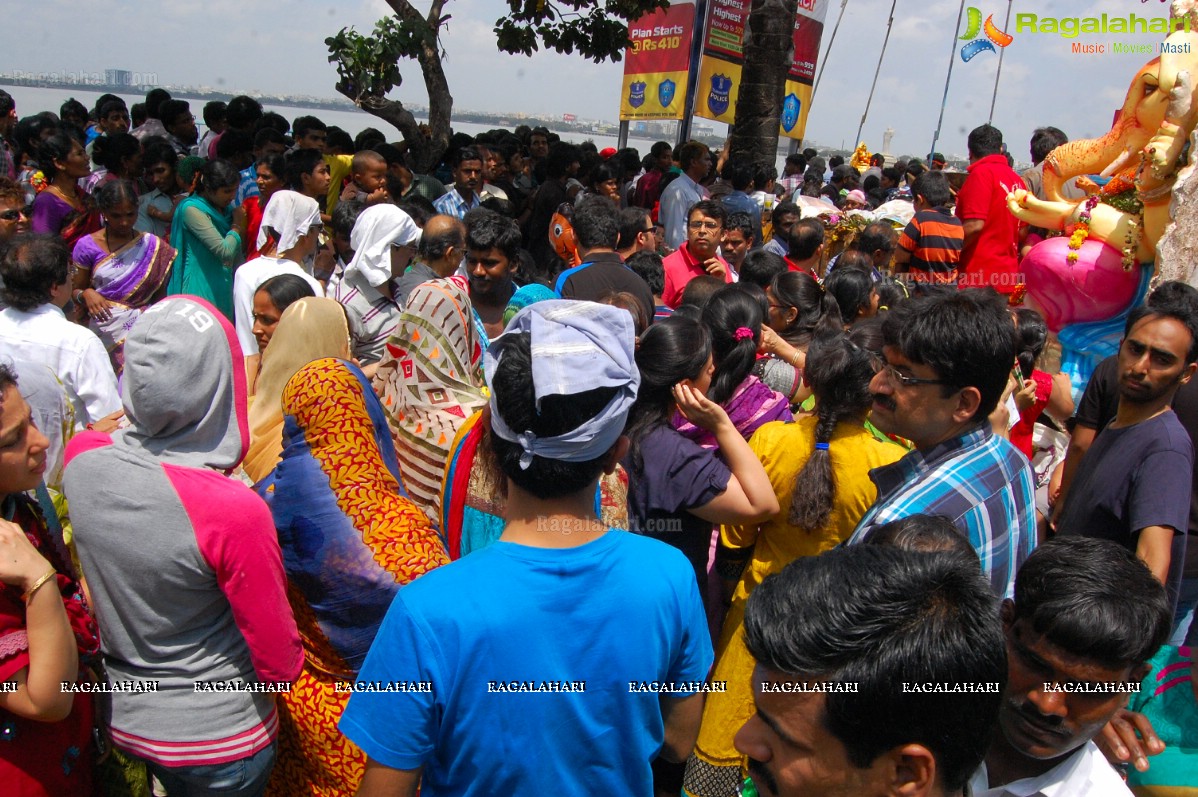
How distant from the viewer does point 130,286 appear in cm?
479

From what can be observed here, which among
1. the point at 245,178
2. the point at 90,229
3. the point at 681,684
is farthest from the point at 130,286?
the point at 681,684

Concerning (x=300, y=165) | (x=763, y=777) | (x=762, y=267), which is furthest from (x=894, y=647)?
(x=300, y=165)

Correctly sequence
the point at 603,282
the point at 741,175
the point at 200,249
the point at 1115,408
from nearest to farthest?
the point at 1115,408 < the point at 603,282 < the point at 200,249 < the point at 741,175

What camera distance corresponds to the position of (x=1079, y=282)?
442cm

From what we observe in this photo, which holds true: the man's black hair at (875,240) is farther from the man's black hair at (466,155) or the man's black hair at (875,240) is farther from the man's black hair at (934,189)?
Answer: the man's black hair at (466,155)

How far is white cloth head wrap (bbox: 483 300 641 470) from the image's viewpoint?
1.46 metres

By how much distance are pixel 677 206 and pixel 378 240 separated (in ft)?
12.5

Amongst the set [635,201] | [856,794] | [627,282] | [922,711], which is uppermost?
[635,201]

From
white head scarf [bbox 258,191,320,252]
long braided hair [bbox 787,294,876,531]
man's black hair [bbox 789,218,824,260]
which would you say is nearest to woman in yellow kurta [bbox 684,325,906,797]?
long braided hair [bbox 787,294,876,531]

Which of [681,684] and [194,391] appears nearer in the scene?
[681,684]

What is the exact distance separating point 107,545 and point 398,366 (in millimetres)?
1332

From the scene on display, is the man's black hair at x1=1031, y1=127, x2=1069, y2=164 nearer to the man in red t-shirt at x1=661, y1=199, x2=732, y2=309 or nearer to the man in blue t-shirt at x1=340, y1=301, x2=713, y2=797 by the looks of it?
the man in red t-shirt at x1=661, y1=199, x2=732, y2=309

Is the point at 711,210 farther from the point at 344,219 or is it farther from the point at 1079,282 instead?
the point at 344,219

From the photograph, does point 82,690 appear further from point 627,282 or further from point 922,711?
point 627,282
